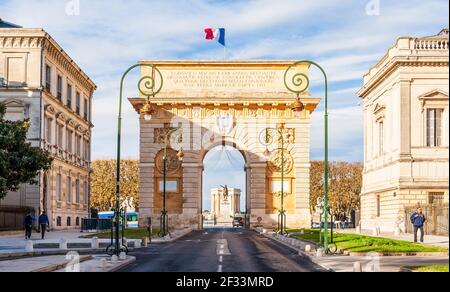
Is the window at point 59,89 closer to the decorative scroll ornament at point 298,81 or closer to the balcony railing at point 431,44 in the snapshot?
the decorative scroll ornament at point 298,81

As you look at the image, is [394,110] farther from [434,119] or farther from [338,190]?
[338,190]

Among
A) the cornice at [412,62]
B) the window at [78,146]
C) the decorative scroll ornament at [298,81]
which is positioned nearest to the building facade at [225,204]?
the window at [78,146]

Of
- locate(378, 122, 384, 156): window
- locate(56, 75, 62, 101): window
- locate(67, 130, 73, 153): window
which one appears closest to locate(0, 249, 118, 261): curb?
locate(378, 122, 384, 156): window

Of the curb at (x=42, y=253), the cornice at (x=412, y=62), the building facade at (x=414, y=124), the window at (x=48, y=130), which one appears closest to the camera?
the curb at (x=42, y=253)

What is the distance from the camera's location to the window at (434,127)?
55.8 m

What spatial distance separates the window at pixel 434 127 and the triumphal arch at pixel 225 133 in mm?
25941

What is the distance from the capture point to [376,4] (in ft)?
35.6

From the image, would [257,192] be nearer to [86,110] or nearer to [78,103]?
[78,103]

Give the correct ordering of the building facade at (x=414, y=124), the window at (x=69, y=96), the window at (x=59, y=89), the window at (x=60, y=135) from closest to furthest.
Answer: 1. the building facade at (x=414, y=124)
2. the window at (x=59, y=89)
3. the window at (x=60, y=135)
4. the window at (x=69, y=96)

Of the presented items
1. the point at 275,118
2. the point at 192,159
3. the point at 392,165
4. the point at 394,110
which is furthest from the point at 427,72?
the point at 192,159

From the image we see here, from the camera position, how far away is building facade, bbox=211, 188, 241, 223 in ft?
413

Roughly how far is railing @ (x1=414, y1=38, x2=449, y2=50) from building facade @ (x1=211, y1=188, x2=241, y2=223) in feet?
228

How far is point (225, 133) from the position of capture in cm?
8500

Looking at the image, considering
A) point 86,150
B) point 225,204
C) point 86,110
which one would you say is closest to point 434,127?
point 86,110
